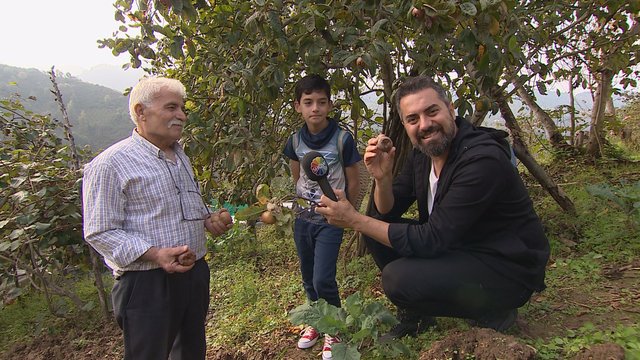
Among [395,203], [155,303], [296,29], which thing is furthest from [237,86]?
[155,303]

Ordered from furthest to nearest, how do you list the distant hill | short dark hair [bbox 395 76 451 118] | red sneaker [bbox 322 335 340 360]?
the distant hill
red sneaker [bbox 322 335 340 360]
short dark hair [bbox 395 76 451 118]

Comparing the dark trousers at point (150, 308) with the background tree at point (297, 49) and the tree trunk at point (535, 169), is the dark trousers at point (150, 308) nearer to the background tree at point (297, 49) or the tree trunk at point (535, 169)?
the background tree at point (297, 49)

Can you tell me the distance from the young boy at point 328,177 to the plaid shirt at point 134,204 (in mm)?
832

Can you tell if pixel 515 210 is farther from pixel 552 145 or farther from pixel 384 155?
pixel 552 145

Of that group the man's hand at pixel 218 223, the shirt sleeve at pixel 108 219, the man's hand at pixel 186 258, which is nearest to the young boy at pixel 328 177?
the man's hand at pixel 218 223

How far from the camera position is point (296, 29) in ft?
8.64

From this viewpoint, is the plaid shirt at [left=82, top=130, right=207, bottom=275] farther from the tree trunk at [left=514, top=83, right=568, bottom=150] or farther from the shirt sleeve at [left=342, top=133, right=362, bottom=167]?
the tree trunk at [left=514, top=83, right=568, bottom=150]

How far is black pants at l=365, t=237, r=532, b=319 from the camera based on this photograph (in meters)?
2.08

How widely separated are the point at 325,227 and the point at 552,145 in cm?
515

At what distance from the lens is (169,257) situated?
177 cm

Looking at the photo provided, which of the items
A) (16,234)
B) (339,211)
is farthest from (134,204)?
(16,234)

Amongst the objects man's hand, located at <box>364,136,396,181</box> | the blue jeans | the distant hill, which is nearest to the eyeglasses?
the blue jeans

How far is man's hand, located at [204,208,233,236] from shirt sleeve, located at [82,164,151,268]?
0.38 meters

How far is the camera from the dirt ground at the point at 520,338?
70.1 inches
